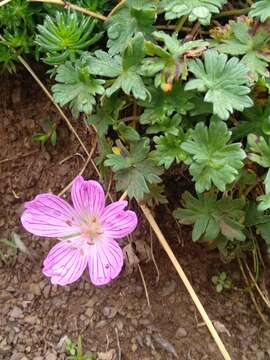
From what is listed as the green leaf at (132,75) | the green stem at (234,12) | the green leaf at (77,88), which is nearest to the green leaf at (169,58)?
the green leaf at (132,75)

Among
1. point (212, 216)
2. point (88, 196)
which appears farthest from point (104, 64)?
point (212, 216)

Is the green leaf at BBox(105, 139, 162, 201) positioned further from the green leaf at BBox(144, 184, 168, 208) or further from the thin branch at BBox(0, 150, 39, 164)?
the thin branch at BBox(0, 150, 39, 164)

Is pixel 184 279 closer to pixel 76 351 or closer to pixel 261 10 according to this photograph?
pixel 76 351

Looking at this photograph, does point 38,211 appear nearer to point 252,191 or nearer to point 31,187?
point 31,187

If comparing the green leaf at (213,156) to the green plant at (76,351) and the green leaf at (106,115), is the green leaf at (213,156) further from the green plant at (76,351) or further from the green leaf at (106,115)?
the green plant at (76,351)

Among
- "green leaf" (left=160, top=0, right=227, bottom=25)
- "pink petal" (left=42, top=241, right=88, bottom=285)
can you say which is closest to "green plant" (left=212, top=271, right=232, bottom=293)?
"pink petal" (left=42, top=241, right=88, bottom=285)

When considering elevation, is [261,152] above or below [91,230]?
above
